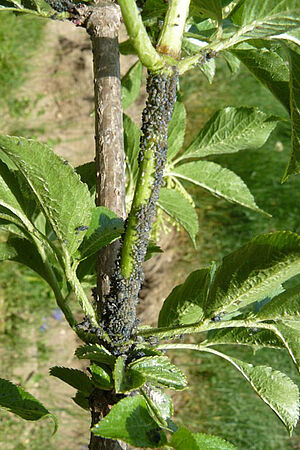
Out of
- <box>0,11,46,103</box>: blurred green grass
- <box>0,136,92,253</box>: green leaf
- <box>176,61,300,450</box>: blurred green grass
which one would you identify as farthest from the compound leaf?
<box>0,11,46,103</box>: blurred green grass

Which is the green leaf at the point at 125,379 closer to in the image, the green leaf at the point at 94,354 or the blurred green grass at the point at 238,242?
the green leaf at the point at 94,354

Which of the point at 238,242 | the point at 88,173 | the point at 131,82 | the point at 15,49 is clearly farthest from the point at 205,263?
the point at 88,173

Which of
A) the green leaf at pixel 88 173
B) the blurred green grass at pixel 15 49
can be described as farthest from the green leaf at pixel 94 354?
the blurred green grass at pixel 15 49

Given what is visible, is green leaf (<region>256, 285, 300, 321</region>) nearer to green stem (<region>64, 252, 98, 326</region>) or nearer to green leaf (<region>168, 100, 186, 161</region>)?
green stem (<region>64, 252, 98, 326</region>)

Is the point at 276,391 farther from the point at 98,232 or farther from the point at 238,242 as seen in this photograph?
the point at 238,242

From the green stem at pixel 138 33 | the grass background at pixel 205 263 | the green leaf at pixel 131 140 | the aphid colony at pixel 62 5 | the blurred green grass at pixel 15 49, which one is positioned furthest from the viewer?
the blurred green grass at pixel 15 49

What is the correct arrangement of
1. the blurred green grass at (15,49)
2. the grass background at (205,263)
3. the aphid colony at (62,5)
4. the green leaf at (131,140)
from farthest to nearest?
the blurred green grass at (15,49)
the grass background at (205,263)
the green leaf at (131,140)
the aphid colony at (62,5)

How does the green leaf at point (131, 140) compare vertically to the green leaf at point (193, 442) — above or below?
above

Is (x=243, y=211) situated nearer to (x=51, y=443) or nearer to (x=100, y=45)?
(x=51, y=443)
